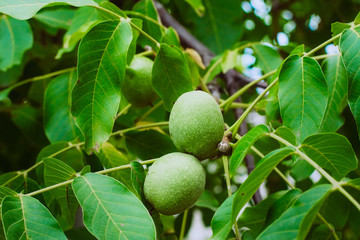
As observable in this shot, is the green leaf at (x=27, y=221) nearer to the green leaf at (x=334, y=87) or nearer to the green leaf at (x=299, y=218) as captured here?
the green leaf at (x=299, y=218)

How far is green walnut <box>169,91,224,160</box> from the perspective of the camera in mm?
1099

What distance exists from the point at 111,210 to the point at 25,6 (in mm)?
561

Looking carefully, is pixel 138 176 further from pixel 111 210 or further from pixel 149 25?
pixel 149 25

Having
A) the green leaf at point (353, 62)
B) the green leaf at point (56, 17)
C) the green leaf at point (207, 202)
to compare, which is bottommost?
the green leaf at point (207, 202)

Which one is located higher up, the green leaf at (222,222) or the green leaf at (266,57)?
the green leaf at (266,57)

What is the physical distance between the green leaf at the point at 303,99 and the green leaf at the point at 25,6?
1.89ft

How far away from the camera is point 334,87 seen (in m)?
1.28

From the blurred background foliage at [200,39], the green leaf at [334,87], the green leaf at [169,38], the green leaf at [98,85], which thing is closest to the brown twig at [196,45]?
the blurred background foliage at [200,39]

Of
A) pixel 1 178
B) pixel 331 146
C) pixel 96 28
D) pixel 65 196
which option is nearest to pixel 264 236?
pixel 331 146

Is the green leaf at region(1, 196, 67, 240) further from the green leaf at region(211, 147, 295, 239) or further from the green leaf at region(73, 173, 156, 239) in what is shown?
the green leaf at region(211, 147, 295, 239)

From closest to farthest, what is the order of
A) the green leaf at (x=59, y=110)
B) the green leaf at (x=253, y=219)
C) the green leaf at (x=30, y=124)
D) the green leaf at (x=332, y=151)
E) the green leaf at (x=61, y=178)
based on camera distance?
the green leaf at (x=332, y=151) → the green leaf at (x=61, y=178) → the green leaf at (x=253, y=219) → the green leaf at (x=59, y=110) → the green leaf at (x=30, y=124)

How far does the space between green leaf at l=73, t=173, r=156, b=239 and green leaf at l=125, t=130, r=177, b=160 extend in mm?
442

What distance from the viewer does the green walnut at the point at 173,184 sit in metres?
1.03

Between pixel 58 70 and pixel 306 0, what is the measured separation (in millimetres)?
1934
